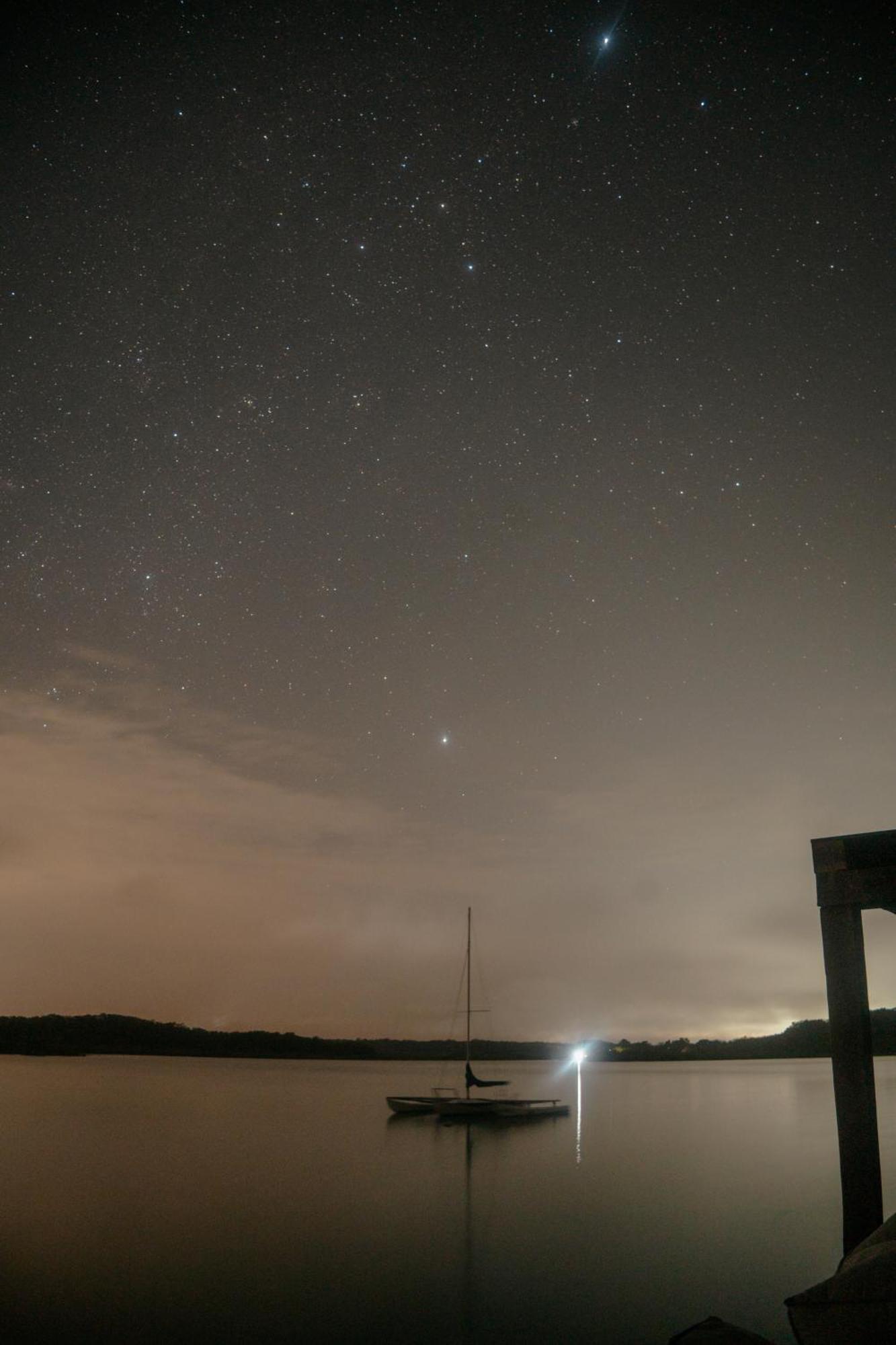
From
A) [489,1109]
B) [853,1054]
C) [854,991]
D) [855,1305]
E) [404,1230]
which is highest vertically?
[854,991]

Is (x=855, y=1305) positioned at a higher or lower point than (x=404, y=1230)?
higher

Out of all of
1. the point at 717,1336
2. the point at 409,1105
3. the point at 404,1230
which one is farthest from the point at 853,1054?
the point at 409,1105

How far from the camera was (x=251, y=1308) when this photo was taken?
1323 cm

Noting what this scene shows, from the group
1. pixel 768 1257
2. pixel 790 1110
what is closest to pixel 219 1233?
pixel 768 1257

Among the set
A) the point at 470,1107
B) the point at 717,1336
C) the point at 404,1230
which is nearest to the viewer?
the point at 717,1336

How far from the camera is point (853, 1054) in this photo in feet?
25.0

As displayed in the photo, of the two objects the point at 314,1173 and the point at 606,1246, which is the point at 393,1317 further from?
the point at 314,1173

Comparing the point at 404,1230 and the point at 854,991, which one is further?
the point at 404,1230

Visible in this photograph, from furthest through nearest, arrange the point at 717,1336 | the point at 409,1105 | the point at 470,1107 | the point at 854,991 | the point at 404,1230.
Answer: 1. the point at 409,1105
2. the point at 470,1107
3. the point at 404,1230
4. the point at 717,1336
5. the point at 854,991

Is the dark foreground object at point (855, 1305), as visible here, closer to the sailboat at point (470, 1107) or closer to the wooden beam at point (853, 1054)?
the wooden beam at point (853, 1054)

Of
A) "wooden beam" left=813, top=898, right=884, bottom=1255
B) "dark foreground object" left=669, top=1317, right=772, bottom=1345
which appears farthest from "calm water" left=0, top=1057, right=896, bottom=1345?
"wooden beam" left=813, top=898, right=884, bottom=1255

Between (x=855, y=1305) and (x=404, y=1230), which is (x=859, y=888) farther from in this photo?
(x=404, y=1230)

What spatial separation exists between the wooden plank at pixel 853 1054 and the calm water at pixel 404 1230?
19.0 feet

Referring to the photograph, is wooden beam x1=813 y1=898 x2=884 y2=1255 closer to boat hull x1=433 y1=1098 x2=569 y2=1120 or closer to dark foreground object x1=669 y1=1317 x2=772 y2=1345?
dark foreground object x1=669 y1=1317 x2=772 y2=1345
